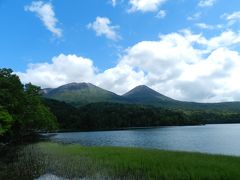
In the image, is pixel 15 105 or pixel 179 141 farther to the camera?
pixel 179 141

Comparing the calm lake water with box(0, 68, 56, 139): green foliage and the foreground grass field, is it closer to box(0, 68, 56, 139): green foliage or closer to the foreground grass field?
box(0, 68, 56, 139): green foliage

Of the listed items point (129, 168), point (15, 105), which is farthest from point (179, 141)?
point (129, 168)

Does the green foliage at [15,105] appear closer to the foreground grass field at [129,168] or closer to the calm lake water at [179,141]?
the calm lake water at [179,141]

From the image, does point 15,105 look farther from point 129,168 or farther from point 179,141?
point 129,168

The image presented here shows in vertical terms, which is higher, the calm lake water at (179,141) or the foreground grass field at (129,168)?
the calm lake water at (179,141)

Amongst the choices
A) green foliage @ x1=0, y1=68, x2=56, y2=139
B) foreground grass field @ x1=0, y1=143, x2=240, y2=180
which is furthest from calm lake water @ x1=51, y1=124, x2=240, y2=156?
foreground grass field @ x1=0, y1=143, x2=240, y2=180

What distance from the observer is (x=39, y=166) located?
29.8 metres

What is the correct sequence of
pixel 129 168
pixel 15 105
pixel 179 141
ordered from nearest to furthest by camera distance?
pixel 129 168, pixel 15 105, pixel 179 141

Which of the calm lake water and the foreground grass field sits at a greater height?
the calm lake water

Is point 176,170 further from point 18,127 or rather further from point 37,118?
point 37,118

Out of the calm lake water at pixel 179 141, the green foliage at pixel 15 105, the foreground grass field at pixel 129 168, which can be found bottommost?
the foreground grass field at pixel 129 168

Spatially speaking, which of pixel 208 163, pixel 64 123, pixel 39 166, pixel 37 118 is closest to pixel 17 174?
pixel 39 166

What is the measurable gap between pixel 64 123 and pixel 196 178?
183 metres

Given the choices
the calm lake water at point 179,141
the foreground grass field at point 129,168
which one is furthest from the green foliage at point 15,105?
the foreground grass field at point 129,168
